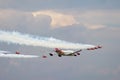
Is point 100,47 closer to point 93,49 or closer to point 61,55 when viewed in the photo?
point 93,49

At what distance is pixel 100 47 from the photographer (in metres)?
113

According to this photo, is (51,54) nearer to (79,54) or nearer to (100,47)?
(79,54)

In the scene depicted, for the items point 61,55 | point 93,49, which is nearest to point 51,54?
point 61,55

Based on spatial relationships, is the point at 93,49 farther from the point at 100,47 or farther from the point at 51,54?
the point at 51,54

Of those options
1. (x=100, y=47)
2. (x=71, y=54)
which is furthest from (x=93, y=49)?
(x=71, y=54)

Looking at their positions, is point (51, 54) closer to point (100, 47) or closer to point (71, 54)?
point (71, 54)

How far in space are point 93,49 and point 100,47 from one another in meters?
2.50

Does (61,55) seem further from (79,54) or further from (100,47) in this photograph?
(100,47)

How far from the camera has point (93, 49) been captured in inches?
4434

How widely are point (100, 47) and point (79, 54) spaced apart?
26.2 ft

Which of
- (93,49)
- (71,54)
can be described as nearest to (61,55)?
(71,54)

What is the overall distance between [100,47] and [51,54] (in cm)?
1711

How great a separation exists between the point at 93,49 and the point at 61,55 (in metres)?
13.3

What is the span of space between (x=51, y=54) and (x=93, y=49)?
14.6 m
